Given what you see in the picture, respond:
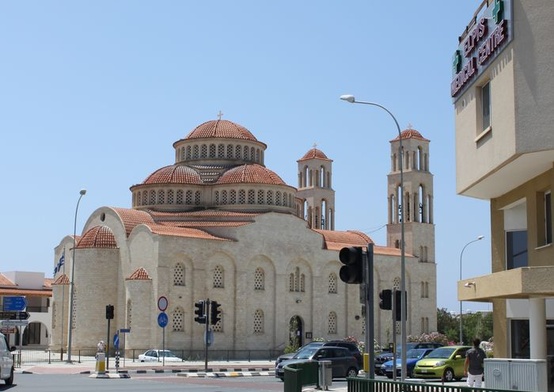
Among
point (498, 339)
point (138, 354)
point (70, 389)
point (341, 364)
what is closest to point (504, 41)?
point (498, 339)

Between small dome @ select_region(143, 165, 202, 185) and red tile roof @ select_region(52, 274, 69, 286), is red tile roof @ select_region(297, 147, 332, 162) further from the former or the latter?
red tile roof @ select_region(52, 274, 69, 286)

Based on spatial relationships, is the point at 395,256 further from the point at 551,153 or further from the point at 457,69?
the point at 551,153

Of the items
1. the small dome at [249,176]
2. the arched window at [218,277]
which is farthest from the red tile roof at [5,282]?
the arched window at [218,277]

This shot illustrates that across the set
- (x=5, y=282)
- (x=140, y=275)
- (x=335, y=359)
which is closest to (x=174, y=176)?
(x=140, y=275)

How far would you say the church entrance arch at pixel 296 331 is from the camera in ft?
204

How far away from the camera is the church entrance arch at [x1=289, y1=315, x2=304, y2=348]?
62.1 meters

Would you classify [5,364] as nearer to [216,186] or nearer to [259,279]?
[259,279]

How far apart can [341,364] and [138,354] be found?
24.8 meters

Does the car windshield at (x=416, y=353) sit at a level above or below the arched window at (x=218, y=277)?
below

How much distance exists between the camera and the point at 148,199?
6512 centimetres

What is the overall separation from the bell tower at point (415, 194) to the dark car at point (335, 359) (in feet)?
128

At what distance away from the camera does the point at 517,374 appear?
15930 mm

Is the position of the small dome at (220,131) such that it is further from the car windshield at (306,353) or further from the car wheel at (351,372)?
the car wheel at (351,372)

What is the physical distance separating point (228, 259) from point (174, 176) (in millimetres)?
9473
